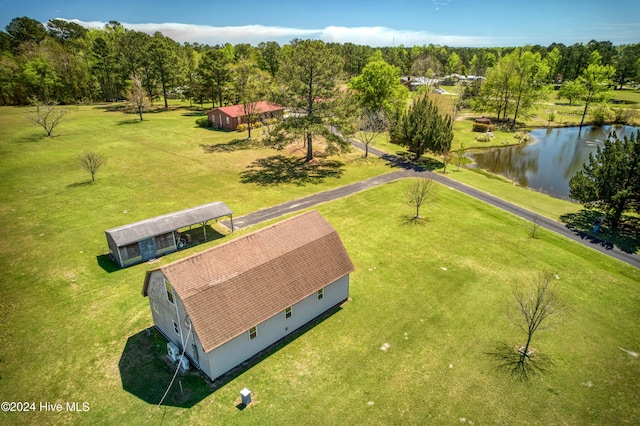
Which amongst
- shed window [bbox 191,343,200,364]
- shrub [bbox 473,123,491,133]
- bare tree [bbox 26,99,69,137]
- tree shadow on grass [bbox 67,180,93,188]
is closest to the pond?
shrub [bbox 473,123,491,133]

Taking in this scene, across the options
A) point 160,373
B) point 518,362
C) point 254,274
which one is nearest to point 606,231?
point 518,362

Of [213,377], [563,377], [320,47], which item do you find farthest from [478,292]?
[320,47]

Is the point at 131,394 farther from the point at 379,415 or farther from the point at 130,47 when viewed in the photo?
the point at 130,47

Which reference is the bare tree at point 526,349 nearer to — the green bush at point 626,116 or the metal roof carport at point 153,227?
the metal roof carport at point 153,227

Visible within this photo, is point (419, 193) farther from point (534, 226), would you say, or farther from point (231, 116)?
point (231, 116)

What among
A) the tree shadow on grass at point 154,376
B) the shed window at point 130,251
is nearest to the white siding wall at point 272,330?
the tree shadow on grass at point 154,376

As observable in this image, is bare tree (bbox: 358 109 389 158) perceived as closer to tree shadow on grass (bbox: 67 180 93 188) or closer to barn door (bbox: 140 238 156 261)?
barn door (bbox: 140 238 156 261)
